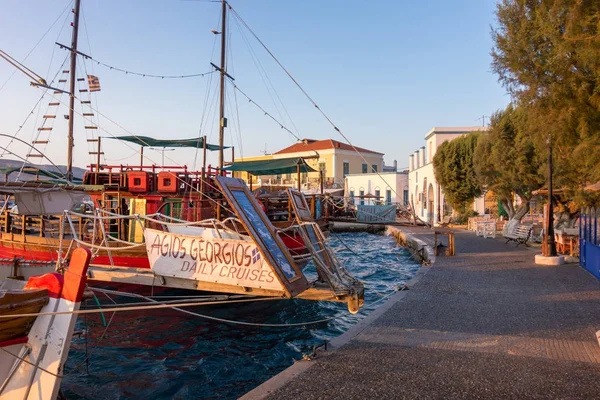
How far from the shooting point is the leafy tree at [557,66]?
25.8 ft

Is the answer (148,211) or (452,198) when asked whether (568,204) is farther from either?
(148,211)

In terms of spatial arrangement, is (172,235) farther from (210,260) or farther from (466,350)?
(466,350)

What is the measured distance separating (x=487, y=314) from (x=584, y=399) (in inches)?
145

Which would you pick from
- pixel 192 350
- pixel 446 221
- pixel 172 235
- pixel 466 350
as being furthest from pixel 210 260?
pixel 446 221

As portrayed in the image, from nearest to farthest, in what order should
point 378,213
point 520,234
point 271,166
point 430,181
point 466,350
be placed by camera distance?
point 466,350, point 271,166, point 520,234, point 378,213, point 430,181

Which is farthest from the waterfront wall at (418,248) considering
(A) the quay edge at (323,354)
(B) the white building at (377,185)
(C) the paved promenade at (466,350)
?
(B) the white building at (377,185)

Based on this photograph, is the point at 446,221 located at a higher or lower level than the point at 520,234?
higher

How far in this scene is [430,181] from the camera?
43062 mm

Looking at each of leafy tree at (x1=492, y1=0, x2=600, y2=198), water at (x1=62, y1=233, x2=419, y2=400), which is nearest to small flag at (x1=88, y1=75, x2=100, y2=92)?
water at (x1=62, y1=233, x2=419, y2=400)

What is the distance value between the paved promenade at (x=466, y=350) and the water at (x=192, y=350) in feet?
5.50

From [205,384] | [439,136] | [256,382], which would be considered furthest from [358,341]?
[439,136]

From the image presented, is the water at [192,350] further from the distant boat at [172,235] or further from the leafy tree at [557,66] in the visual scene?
the leafy tree at [557,66]

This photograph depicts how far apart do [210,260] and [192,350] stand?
6.92ft

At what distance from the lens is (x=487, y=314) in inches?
340
